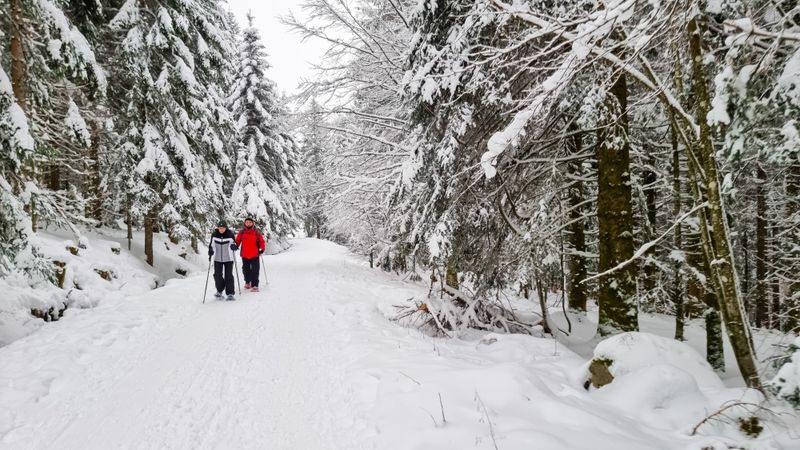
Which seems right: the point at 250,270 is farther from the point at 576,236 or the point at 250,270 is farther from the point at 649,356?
the point at 649,356

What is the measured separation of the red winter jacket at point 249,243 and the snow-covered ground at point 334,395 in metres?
4.19

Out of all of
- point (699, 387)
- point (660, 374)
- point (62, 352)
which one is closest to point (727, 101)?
point (660, 374)

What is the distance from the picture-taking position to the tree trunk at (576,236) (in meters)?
8.05

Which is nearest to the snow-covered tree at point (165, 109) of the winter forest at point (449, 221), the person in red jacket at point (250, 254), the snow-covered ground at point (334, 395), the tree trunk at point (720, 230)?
the winter forest at point (449, 221)

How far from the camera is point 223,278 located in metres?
9.65

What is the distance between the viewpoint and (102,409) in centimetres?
389

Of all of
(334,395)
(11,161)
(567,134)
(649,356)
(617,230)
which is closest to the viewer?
(649,356)

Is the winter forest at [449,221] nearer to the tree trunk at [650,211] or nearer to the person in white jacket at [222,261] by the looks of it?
the tree trunk at [650,211]

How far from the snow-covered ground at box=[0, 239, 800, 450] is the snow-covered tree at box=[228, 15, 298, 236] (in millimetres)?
16250

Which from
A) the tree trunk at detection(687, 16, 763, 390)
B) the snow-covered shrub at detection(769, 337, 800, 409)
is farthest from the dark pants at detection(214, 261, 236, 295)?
the snow-covered shrub at detection(769, 337, 800, 409)

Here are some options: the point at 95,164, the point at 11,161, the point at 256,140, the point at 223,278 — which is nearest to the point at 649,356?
the point at 11,161

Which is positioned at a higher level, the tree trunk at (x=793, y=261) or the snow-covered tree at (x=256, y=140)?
the snow-covered tree at (x=256, y=140)

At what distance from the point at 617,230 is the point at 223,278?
27.9 ft

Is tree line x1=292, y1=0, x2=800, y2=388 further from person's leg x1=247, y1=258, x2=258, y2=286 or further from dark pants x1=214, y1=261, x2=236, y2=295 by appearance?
dark pants x1=214, y1=261, x2=236, y2=295
